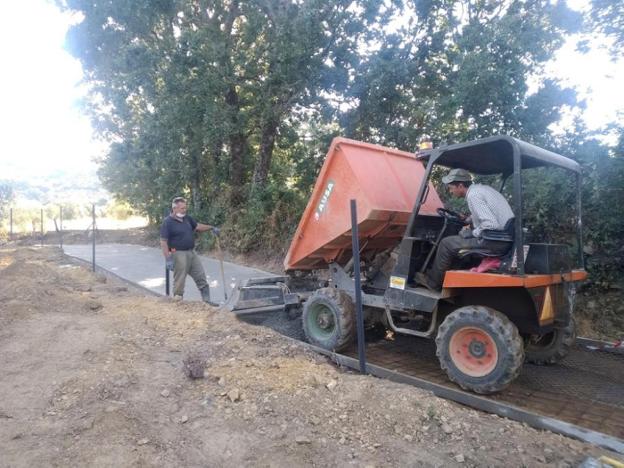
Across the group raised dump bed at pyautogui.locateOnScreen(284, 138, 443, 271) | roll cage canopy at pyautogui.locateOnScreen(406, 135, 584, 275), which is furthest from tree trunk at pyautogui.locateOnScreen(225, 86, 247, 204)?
roll cage canopy at pyautogui.locateOnScreen(406, 135, 584, 275)

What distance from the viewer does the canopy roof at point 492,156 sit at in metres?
4.12

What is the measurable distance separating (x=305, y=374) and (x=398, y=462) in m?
1.48

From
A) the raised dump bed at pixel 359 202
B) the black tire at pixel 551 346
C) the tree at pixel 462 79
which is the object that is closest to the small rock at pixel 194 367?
the raised dump bed at pixel 359 202

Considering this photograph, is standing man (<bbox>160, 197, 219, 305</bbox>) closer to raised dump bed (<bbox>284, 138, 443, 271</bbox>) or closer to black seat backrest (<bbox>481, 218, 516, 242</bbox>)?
raised dump bed (<bbox>284, 138, 443, 271</bbox>)

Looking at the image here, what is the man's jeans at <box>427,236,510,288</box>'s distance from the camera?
159 inches

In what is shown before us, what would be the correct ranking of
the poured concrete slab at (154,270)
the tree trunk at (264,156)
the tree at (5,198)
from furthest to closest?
the tree at (5,198), the tree trunk at (264,156), the poured concrete slab at (154,270)

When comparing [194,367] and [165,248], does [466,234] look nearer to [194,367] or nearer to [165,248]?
[194,367]

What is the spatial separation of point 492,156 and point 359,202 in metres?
1.38

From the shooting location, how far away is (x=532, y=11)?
9.09 metres

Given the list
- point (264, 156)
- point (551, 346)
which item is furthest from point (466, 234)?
point (264, 156)

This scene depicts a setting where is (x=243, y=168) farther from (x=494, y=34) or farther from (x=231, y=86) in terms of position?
(x=494, y=34)

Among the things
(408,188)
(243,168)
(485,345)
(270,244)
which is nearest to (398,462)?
(485,345)

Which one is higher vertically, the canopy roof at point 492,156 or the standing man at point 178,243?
the canopy roof at point 492,156

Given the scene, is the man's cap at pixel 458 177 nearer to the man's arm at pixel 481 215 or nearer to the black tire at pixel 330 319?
the man's arm at pixel 481 215
